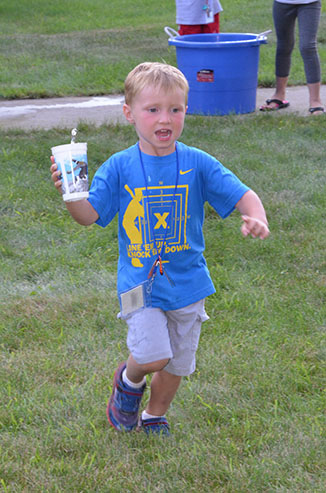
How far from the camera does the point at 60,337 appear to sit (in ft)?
11.0

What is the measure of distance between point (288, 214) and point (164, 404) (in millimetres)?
2209

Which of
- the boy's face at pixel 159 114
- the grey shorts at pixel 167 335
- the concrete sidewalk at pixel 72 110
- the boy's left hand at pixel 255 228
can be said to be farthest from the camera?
the concrete sidewalk at pixel 72 110

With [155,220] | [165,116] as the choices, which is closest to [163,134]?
[165,116]

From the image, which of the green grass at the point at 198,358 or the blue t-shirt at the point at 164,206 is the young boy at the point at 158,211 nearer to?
A: the blue t-shirt at the point at 164,206

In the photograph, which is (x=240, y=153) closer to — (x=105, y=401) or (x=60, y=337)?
(x=60, y=337)

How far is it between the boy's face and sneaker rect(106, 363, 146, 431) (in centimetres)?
87

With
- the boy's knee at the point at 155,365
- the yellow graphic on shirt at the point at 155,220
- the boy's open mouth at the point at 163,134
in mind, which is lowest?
the boy's knee at the point at 155,365

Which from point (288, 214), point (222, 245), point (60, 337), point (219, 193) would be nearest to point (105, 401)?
point (60, 337)

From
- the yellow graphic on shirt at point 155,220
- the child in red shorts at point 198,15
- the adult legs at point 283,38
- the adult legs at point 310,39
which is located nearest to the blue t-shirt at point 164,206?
the yellow graphic on shirt at point 155,220

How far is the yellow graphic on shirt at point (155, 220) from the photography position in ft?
7.97

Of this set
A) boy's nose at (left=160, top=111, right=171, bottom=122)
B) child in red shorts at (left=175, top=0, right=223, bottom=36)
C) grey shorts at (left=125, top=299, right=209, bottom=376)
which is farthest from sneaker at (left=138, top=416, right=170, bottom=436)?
child in red shorts at (left=175, top=0, right=223, bottom=36)

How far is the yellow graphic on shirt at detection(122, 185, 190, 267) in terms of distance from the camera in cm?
243

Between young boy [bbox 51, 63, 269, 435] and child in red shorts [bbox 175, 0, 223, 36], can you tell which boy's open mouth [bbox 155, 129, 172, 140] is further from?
child in red shorts [bbox 175, 0, 223, 36]

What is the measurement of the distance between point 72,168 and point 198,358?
4.47 feet
